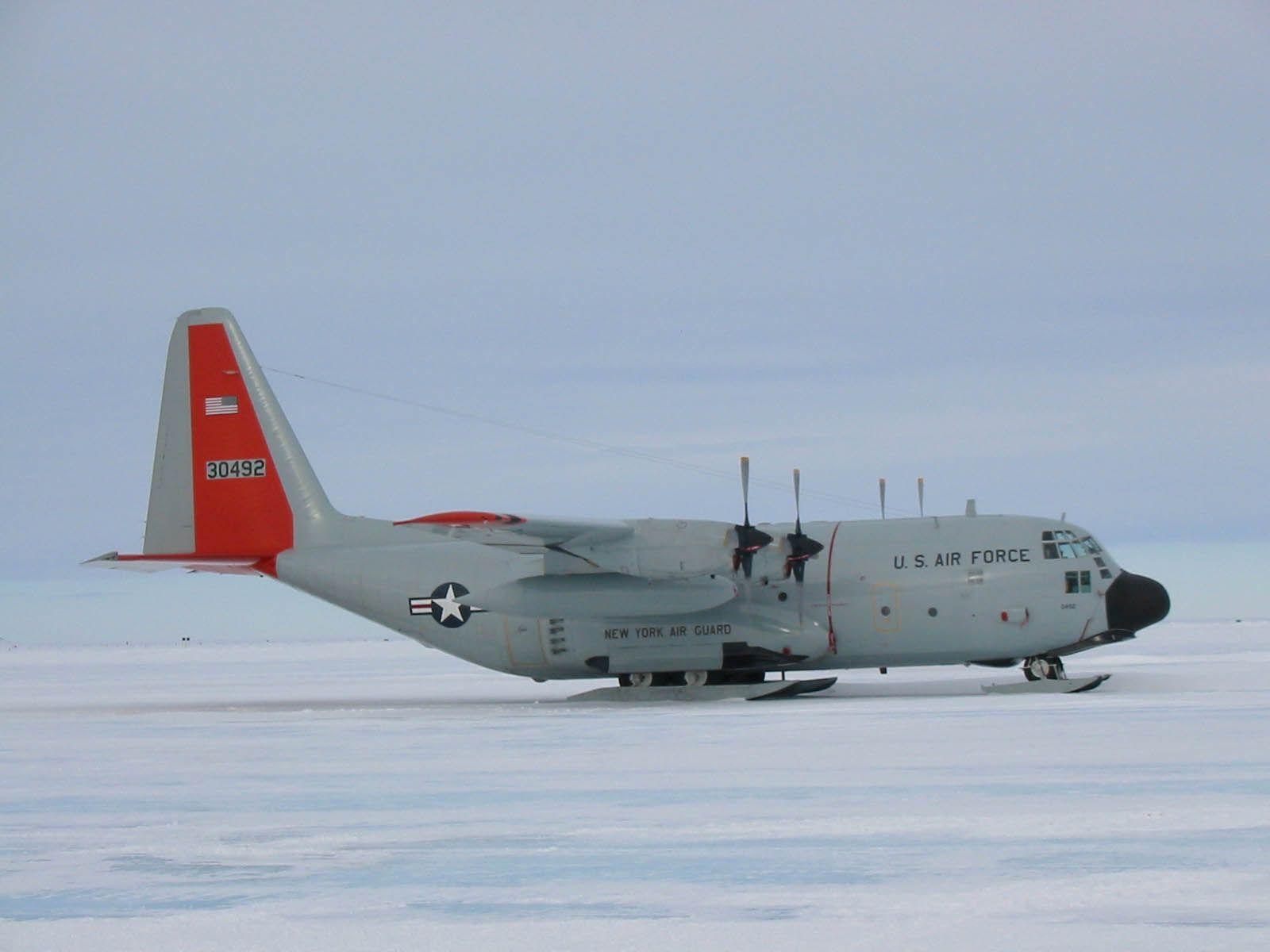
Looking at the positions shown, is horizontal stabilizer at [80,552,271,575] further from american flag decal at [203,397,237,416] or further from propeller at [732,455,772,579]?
propeller at [732,455,772,579]

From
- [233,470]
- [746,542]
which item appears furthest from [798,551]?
[233,470]

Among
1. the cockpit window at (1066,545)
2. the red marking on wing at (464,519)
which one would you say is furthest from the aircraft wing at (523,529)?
the cockpit window at (1066,545)

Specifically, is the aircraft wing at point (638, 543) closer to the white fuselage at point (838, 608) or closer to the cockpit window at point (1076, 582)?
the white fuselage at point (838, 608)

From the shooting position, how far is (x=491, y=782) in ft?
39.3

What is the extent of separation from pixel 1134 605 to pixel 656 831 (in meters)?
14.1

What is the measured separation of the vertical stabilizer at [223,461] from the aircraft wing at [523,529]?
4256 mm

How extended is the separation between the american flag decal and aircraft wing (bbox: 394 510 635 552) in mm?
5791

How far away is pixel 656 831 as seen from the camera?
9188 mm

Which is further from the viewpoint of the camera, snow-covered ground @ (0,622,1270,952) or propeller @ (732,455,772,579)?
propeller @ (732,455,772,579)

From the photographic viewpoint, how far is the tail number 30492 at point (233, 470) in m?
24.4

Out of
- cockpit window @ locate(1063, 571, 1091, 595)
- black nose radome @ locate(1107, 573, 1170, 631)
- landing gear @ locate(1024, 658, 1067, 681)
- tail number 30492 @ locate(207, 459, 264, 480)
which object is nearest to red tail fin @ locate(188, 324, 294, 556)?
tail number 30492 @ locate(207, 459, 264, 480)

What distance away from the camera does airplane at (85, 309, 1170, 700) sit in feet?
70.5

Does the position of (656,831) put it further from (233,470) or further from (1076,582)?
(233,470)

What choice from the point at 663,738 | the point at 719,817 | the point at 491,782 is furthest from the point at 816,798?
the point at 663,738
